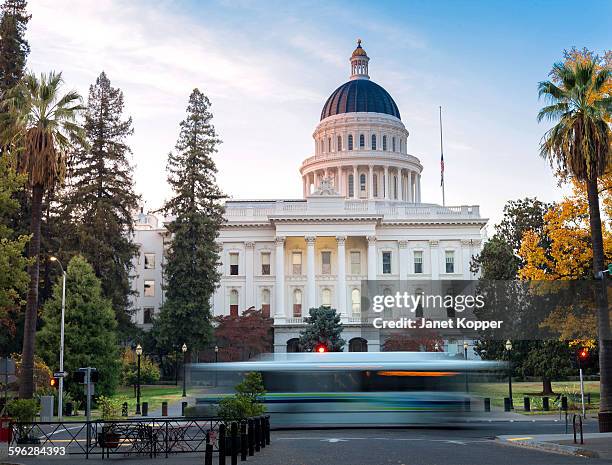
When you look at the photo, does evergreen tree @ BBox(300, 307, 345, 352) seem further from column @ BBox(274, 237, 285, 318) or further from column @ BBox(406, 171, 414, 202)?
column @ BBox(406, 171, 414, 202)

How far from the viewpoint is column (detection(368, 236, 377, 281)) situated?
94.6m

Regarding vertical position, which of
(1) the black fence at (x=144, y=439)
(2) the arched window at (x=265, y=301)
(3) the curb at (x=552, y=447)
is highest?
(2) the arched window at (x=265, y=301)

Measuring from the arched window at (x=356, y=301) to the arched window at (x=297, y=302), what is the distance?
234 inches

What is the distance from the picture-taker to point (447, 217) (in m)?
97.2

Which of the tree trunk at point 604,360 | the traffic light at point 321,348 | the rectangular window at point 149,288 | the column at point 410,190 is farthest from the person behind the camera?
the column at point 410,190

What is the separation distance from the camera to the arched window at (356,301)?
315ft

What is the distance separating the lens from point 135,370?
72312mm

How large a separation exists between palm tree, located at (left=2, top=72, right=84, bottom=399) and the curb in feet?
65.1

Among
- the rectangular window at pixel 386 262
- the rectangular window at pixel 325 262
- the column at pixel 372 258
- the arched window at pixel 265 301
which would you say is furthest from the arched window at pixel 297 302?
the rectangular window at pixel 386 262

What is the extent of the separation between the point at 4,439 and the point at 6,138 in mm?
16081

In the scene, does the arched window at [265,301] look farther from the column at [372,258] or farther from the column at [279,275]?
the column at [372,258]

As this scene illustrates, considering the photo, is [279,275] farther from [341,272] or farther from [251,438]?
[251,438]

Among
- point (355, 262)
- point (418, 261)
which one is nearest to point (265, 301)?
point (355, 262)

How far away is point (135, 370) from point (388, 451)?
52.3m
